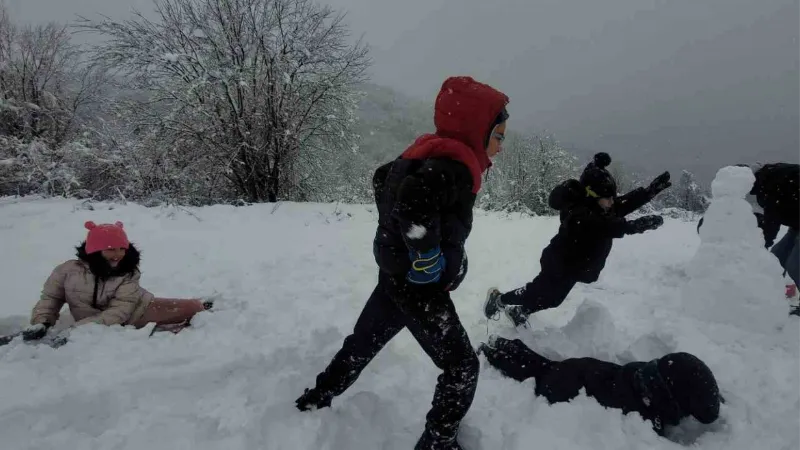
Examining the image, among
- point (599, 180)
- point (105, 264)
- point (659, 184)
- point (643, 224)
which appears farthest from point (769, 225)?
point (105, 264)

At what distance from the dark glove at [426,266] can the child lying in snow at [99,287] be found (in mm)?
2618

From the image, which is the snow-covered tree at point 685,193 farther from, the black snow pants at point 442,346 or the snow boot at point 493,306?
the black snow pants at point 442,346

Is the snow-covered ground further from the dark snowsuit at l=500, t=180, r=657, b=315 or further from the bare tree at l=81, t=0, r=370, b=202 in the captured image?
the bare tree at l=81, t=0, r=370, b=202

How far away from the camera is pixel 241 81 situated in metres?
10.4

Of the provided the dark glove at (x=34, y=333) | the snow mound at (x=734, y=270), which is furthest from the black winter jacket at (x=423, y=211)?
the snow mound at (x=734, y=270)

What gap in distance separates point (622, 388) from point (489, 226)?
5843 millimetres

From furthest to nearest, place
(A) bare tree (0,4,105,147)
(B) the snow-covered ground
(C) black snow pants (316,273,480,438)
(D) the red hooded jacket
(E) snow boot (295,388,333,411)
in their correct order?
(A) bare tree (0,4,105,147), (E) snow boot (295,388,333,411), (B) the snow-covered ground, (C) black snow pants (316,273,480,438), (D) the red hooded jacket

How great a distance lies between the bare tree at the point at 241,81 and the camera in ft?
34.1

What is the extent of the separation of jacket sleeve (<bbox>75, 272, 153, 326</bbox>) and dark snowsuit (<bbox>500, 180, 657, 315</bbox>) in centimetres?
318

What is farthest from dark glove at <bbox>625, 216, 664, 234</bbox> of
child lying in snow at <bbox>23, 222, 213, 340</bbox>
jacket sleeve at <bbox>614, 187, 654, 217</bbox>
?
child lying in snow at <bbox>23, 222, 213, 340</bbox>

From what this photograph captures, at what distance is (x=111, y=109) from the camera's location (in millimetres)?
11062

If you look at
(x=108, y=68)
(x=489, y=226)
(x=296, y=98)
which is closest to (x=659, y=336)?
(x=489, y=226)

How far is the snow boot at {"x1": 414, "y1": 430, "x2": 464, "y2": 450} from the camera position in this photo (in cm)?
216

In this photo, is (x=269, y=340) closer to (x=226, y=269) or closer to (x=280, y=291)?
(x=280, y=291)
